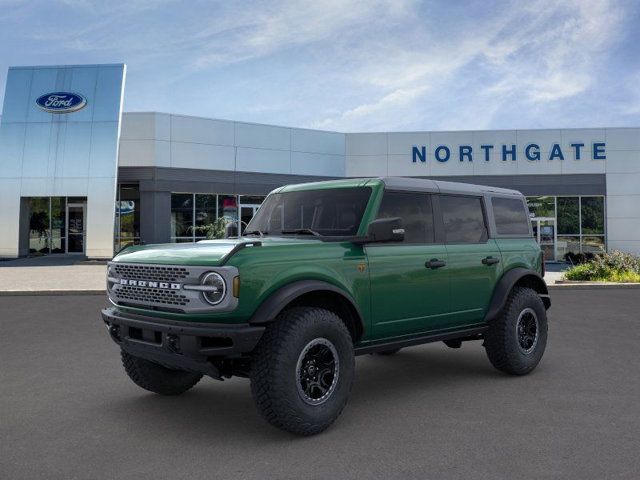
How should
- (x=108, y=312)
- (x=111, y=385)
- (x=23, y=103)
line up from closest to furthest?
(x=108, y=312), (x=111, y=385), (x=23, y=103)

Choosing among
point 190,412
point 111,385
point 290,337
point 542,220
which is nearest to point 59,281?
point 111,385


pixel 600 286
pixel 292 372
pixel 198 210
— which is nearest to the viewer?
pixel 292 372

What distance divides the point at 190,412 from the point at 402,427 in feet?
6.03

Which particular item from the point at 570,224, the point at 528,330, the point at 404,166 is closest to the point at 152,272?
the point at 528,330

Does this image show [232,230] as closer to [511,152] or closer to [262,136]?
[262,136]

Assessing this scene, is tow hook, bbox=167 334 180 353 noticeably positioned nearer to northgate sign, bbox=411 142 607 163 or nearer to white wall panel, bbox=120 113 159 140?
white wall panel, bbox=120 113 159 140

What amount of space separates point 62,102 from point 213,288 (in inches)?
1032

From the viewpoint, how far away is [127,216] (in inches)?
1149

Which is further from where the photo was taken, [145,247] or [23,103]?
[23,103]

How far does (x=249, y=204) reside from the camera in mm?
29578

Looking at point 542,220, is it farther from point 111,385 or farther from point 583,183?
point 111,385

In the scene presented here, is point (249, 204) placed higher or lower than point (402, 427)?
higher

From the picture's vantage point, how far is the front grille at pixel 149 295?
4.38 m

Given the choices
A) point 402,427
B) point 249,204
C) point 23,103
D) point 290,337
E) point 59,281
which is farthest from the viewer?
point 249,204
